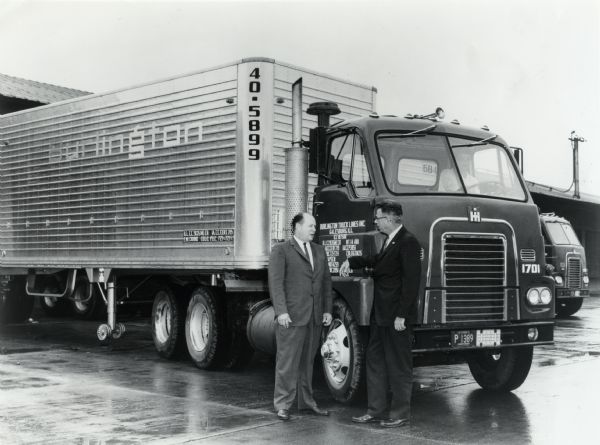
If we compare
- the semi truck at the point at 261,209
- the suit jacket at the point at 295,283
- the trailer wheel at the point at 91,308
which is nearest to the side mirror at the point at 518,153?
the semi truck at the point at 261,209

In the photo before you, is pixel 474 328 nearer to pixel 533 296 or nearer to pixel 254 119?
pixel 533 296

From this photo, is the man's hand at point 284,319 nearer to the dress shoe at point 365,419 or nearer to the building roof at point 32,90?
the dress shoe at point 365,419

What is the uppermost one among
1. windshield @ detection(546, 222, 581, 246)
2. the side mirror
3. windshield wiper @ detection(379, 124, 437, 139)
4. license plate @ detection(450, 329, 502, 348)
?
windshield wiper @ detection(379, 124, 437, 139)

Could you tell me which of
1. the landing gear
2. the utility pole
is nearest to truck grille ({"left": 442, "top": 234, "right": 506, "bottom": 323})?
the landing gear

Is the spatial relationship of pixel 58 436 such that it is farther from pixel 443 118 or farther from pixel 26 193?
pixel 26 193

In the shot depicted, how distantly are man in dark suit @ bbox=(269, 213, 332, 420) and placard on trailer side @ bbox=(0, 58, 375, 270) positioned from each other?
203 centimetres

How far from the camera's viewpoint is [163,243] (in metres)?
10.7

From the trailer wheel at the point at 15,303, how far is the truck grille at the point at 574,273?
41.0 ft

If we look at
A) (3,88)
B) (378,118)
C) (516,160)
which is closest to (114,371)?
(378,118)

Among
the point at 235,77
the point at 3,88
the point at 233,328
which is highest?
the point at 3,88

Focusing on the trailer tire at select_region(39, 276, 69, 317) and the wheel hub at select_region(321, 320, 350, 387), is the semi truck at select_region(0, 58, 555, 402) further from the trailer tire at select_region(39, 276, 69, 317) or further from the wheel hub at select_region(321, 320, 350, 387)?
the trailer tire at select_region(39, 276, 69, 317)

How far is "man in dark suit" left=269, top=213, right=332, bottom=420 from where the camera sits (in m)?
7.29

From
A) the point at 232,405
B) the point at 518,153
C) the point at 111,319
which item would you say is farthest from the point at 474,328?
the point at 111,319

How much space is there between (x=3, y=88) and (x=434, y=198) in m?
17.5
